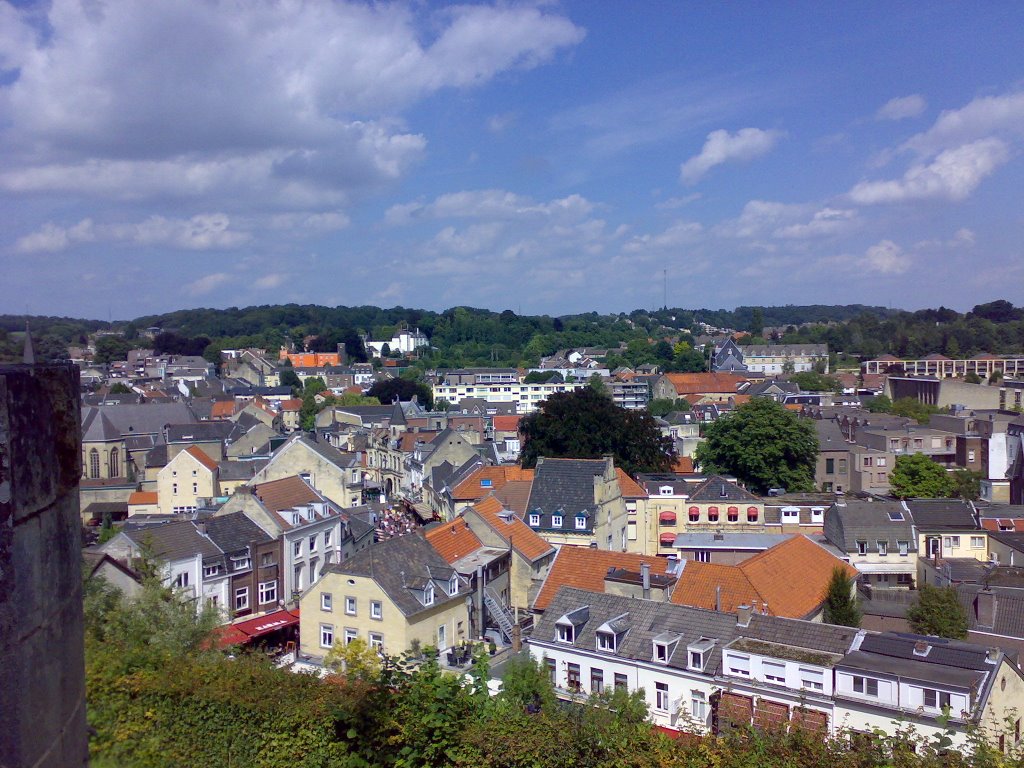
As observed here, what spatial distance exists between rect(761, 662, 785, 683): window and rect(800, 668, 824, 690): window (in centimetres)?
40

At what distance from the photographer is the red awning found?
78.5 feet

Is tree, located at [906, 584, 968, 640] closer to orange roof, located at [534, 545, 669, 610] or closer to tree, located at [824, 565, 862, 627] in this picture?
tree, located at [824, 565, 862, 627]

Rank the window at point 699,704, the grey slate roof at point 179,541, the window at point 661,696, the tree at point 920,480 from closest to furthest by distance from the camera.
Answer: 1. the window at point 699,704
2. the window at point 661,696
3. the grey slate roof at point 179,541
4. the tree at point 920,480

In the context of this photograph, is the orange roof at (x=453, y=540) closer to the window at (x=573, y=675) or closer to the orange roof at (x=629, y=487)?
the window at (x=573, y=675)

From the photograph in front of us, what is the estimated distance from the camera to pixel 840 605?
2247 cm

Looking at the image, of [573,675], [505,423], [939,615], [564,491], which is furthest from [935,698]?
[505,423]

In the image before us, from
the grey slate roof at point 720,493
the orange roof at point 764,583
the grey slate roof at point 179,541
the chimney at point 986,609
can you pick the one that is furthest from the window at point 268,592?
the chimney at point 986,609

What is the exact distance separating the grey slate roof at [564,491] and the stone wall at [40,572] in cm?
2746

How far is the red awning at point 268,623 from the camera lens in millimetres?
23922

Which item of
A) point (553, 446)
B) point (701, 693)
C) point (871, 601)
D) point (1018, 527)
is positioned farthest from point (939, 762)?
point (553, 446)

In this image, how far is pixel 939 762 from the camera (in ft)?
24.8

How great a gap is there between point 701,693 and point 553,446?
2517 cm

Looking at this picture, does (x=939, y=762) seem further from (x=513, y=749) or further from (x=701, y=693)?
(x=701, y=693)

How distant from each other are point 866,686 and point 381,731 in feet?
38.7
